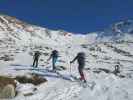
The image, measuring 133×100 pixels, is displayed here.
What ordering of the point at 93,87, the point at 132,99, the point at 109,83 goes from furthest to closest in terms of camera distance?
the point at 109,83, the point at 93,87, the point at 132,99

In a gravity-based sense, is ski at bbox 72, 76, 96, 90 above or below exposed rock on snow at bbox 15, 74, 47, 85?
below

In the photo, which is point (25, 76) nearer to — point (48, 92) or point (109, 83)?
point (48, 92)

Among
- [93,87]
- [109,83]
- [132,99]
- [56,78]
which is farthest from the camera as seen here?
[56,78]

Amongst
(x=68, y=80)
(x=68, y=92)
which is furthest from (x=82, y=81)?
(x=68, y=92)

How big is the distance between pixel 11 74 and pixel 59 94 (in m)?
6.98

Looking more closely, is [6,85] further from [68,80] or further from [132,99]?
[132,99]

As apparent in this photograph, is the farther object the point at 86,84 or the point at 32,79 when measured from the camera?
the point at 32,79

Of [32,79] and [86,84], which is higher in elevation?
[32,79]

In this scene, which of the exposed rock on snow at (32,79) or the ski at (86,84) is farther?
the exposed rock on snow at (32,79)

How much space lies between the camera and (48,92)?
61.6 ft

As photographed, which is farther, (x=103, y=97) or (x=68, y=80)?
(x=68, y=80)

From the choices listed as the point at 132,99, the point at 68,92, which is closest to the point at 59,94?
the point at 68,92

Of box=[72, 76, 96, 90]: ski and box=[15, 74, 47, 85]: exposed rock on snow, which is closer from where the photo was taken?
box=[72, 76, 96, 90]: ski

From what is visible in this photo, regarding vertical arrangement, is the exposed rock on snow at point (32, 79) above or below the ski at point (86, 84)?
above
